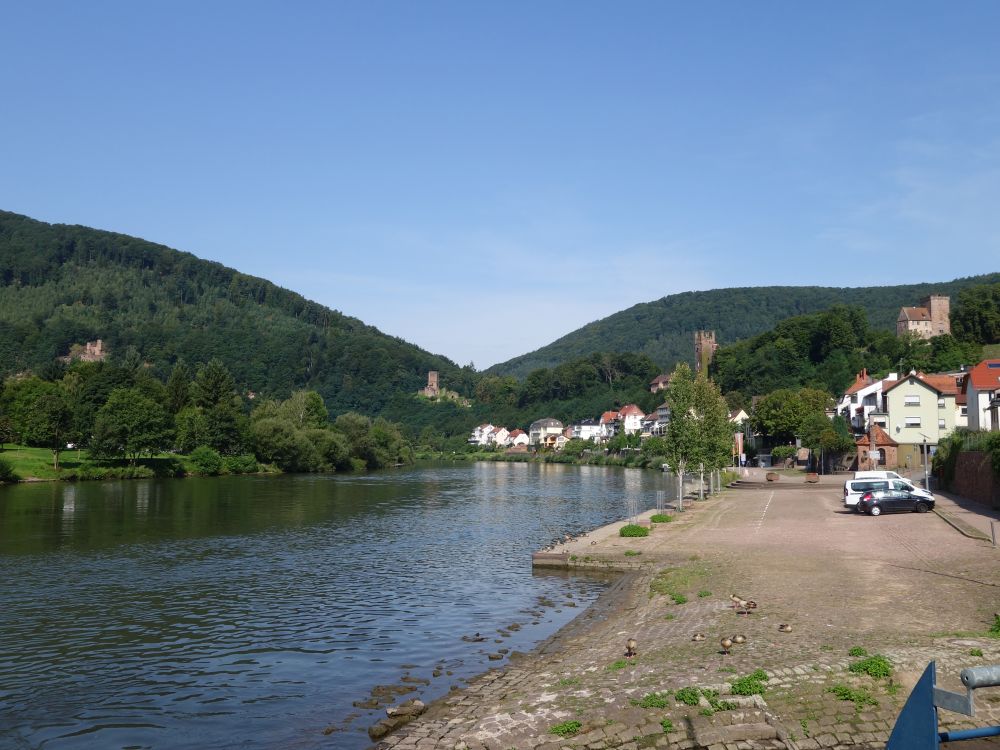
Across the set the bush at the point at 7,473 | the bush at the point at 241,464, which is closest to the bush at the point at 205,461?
the bush at the point at 241,464

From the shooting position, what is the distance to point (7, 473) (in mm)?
72125

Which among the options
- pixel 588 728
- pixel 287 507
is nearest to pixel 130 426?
pixel 287 507

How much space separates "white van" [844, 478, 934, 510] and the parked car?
190 millimetres

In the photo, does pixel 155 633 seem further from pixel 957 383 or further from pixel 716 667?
pixel 957 383

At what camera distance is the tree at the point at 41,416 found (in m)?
84.8

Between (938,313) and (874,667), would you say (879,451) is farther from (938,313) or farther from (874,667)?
(938,313)

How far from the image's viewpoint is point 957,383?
277 ft

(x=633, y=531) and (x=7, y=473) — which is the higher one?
(x=7, y=473)

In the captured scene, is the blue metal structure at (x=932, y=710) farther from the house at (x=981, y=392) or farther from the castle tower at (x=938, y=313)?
the castle tower at (x=938, y=313)

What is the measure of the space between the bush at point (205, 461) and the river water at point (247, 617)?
149ft

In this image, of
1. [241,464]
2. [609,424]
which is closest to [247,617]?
[241,464]

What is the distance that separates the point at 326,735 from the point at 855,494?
35.9 meters

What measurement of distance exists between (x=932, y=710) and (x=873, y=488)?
4097cm

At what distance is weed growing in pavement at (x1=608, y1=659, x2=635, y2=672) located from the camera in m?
14.0
